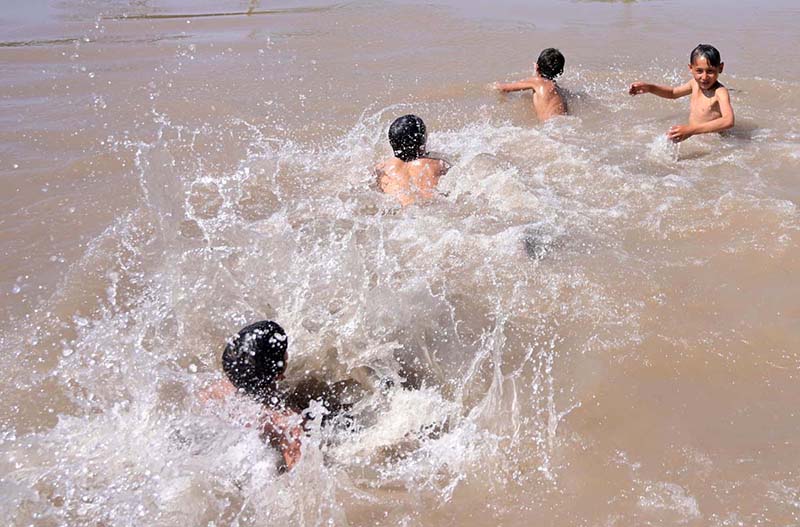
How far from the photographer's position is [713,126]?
501cm

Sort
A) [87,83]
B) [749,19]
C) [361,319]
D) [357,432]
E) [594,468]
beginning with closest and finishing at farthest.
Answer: [594,468], [357,432], [361,319], [87,83], [749,19]

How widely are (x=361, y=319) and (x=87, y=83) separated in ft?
16.9

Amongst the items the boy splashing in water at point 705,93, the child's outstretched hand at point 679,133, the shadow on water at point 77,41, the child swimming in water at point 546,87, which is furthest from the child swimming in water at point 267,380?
the shadow on water at point 77,41

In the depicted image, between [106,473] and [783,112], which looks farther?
[783,112]

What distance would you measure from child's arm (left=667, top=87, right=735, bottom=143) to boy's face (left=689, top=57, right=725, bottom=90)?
116mm

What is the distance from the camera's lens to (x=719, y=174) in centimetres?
466

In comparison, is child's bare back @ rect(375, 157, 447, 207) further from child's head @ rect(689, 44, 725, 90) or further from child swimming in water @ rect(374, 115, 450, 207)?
child's head @ rect(689, 44, 725, 90)

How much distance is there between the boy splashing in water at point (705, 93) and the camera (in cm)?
504

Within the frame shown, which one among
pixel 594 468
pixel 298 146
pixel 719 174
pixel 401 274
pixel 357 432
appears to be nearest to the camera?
pixel 594 468

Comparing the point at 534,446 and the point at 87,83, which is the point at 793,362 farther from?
the point at 87,83

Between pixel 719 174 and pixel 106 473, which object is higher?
pixel 719 174

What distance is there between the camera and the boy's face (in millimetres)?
5184

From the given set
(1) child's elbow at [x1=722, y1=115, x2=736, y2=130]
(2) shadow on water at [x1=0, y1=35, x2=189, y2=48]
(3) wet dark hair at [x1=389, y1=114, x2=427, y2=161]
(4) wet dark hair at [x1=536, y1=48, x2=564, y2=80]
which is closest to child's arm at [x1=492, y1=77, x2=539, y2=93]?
(4) wet dark hair at [x1=536, y1=48, x2=564, y2=80]

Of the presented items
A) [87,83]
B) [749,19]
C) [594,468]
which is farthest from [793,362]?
[749,19]
